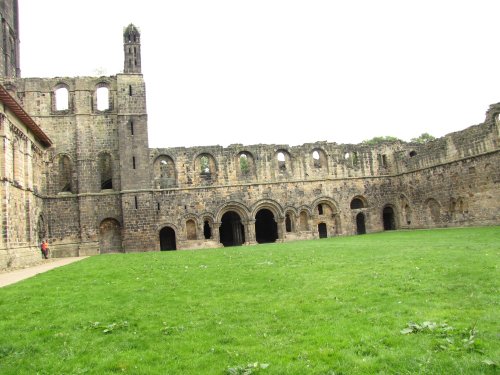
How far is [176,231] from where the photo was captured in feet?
103

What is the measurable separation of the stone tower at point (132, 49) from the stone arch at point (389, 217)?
2194cm

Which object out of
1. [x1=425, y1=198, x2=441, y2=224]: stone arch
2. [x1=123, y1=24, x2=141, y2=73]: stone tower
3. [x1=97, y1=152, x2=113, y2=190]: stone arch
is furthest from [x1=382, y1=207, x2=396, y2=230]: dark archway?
→ [x1=123, y1=24, x2=141, y2=73]: stone tower

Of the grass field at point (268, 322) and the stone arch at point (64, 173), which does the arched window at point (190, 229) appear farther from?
the grass field at point (268, 322)

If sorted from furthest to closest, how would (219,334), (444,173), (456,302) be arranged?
(444,173) < (456,302) < (219,334)

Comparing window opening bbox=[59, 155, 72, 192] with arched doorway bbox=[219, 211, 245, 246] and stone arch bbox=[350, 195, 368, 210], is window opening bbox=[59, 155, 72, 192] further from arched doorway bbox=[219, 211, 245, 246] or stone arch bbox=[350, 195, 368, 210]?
stone arch bbox=[350, 195, 368, 210]

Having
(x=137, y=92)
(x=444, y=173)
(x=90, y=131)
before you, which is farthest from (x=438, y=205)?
(x=90, y=131)

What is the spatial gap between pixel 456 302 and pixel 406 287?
1.44 meters

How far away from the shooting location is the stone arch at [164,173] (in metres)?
31.8

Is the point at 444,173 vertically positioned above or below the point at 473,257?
above

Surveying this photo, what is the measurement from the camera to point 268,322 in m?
7.39

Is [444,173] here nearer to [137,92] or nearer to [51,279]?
[137,92]

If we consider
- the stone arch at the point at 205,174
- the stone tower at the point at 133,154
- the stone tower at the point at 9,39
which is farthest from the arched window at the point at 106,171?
the stone tower at the point at 9,39

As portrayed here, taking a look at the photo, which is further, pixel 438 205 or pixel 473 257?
pixel 438 205

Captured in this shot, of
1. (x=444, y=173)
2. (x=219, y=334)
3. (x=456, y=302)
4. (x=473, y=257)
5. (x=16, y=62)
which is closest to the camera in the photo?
(x=219, y=334)
